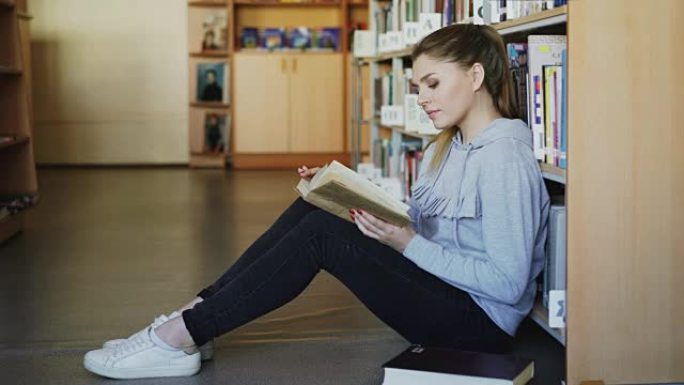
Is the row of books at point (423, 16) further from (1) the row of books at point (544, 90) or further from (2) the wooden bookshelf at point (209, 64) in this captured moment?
(2) the wooden bookshelf at point (209, 64)

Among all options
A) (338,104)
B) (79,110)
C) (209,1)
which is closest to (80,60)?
(79,110)

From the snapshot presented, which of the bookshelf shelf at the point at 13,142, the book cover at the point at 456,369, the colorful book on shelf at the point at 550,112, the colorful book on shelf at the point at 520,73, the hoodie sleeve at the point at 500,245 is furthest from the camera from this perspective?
the bookshelf shelf at the point at 13,142

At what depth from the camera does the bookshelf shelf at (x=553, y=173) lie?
2.29 meters

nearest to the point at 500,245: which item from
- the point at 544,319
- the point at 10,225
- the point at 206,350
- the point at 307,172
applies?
the point at 544,319

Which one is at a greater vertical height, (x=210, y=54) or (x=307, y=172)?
(x=210, y=54)

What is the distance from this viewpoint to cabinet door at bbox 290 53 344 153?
28.3ft

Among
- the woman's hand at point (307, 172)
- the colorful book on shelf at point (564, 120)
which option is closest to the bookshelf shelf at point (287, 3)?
the woman's hand at point (307, 172)

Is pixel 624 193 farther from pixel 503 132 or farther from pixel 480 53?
pixel 480 53

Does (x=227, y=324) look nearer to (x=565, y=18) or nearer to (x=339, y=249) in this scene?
(x=339, y=249)

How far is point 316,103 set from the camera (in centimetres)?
867

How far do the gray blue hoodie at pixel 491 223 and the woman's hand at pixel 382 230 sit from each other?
19 millimetres

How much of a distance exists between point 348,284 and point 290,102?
6.46 m

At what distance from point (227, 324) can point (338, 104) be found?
6.43 metres

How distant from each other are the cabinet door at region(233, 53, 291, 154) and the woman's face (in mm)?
6341
